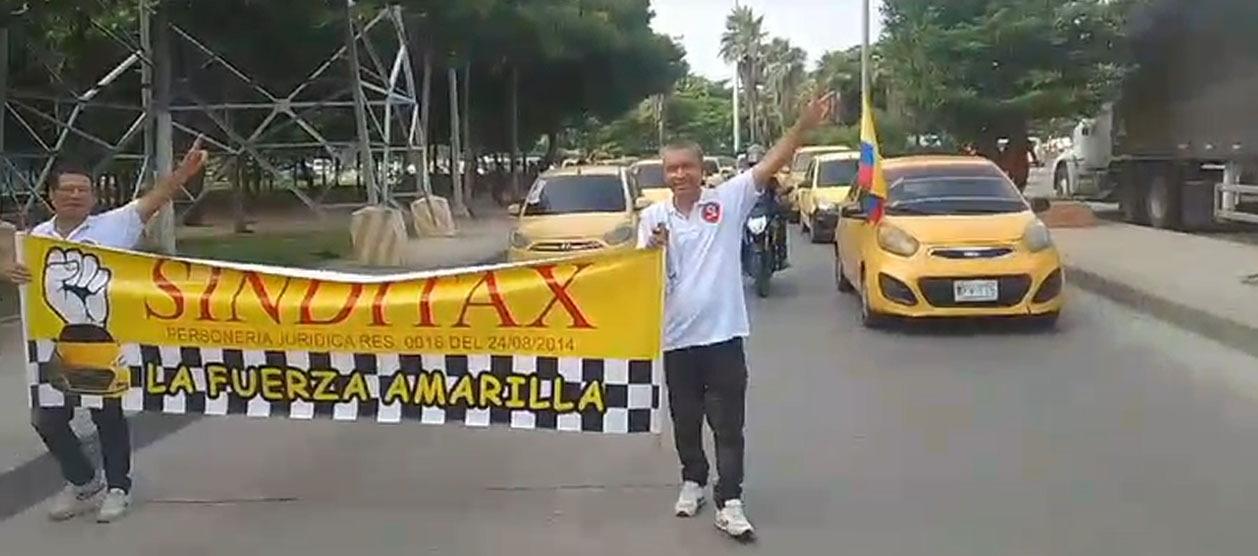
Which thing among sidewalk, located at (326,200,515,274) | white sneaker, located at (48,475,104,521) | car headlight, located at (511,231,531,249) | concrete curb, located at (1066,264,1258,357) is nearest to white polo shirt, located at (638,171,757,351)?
white sneaker, located at (48,475,104,521)

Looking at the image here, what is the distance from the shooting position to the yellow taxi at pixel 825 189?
26.5 meters

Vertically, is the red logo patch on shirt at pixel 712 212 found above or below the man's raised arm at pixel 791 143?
below

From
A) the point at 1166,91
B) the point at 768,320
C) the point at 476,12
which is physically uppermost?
the point at 476,12

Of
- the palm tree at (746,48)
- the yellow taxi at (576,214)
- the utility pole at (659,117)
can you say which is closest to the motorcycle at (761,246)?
the yellow taxi at (576,214)

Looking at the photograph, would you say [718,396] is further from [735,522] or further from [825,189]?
[825,189]

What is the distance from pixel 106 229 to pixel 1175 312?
10.2 m

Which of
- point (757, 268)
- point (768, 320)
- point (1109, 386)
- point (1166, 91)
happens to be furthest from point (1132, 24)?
point (1109, 386)

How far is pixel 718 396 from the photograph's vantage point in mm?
6680

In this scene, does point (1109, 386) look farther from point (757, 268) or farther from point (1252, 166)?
point (1252, 166)

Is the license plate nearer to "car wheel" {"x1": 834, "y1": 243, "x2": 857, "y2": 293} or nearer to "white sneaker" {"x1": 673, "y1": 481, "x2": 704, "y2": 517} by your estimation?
"car wheel" {"x1": 834, "y1": 243, "x2": 857, "y2": 293}

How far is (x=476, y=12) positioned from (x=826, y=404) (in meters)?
19.8

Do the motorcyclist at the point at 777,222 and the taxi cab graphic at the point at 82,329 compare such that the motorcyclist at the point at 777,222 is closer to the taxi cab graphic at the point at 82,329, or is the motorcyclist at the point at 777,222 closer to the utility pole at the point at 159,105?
the utility pole at the point at 159,105

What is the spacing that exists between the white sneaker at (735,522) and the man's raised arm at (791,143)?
4.40ft

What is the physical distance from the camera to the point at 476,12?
2872 centimetres
